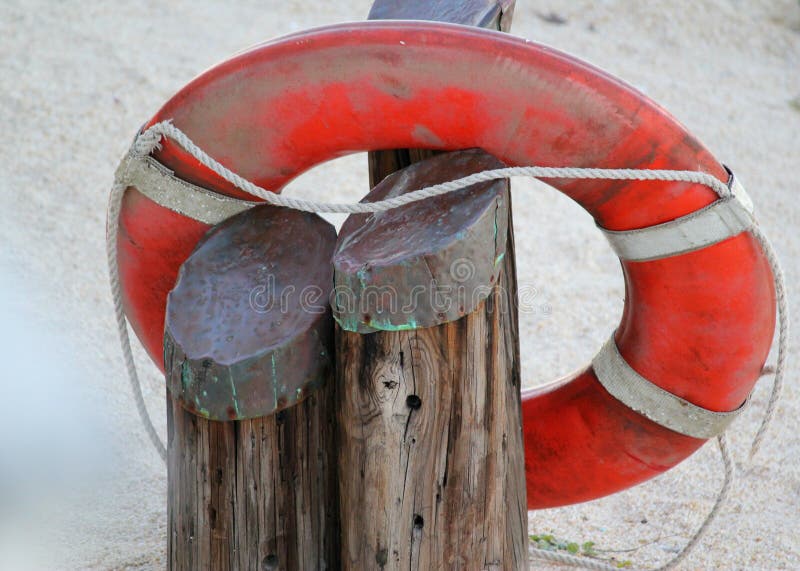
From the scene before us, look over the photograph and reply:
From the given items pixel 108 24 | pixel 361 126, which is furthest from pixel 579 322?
pixel 108 24

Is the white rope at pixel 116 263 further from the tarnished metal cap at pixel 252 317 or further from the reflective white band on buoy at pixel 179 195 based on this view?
the tarnished metal cap at pixel 252 317

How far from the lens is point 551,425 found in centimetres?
207

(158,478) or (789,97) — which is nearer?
(158,478)

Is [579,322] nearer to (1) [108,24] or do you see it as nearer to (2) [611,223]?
(2) [611,223]

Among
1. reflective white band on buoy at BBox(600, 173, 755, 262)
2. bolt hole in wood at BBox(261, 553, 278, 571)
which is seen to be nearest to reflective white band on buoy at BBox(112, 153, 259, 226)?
bolt hole in wood at BBox(261, 553, 278, 571)

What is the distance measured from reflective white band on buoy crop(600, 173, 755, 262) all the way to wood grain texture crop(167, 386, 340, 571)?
65 centimetres

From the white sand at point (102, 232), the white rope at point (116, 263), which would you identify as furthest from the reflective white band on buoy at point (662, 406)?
the white rope at point (116, 263)

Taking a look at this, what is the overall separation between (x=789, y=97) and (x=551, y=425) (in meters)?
3.90

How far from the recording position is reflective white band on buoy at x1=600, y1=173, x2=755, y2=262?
172cm

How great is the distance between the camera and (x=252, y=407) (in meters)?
1.55

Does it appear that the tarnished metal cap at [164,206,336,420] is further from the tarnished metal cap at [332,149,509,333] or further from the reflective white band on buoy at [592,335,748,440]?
the reflective white band on buoy at [592,335,748,440]

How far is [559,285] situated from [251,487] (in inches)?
90.7

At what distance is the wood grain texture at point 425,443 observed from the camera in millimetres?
1538

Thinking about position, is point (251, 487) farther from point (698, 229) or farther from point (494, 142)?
point (698, 229)
